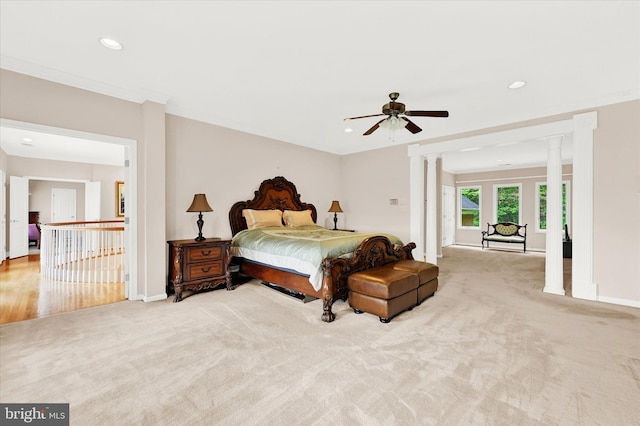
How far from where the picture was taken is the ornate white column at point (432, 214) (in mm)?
5516

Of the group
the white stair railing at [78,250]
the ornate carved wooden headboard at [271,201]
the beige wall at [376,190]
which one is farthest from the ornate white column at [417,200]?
the white stair railing at [78,250]

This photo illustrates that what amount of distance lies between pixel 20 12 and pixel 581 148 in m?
6.01

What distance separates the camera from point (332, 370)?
206 cm

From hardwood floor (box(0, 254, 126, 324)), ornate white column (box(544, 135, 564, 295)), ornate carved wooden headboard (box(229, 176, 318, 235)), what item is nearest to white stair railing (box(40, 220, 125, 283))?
hardwood floor (box(0, 254, 126, 324))

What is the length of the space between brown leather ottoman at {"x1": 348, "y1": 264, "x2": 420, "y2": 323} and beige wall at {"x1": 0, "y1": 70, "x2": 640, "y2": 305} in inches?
100

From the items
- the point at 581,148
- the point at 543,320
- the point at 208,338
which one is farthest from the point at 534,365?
→ the point at 581,148

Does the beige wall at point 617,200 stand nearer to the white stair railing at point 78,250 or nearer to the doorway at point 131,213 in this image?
the doorway at point 131,213

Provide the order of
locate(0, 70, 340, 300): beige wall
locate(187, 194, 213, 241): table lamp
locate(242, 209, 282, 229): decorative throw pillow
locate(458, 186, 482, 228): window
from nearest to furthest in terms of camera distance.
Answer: locate(0, 70, 340, 300): beige wall → locate(187, 194, 213, 241): table lamp → locate(242, 209, 282, 229): decorative throw pillow → locate(458, 186, 482, 228): window

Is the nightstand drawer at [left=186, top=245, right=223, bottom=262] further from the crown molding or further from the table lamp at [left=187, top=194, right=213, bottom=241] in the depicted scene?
the crown molding

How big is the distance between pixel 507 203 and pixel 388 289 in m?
8.50

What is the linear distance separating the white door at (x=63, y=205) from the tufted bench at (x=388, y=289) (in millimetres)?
10966

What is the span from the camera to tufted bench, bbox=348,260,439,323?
115 inches

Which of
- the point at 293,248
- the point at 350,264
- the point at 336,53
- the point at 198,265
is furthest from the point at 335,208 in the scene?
the point at 336,53

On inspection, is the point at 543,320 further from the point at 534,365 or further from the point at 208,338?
the point at 208,338
